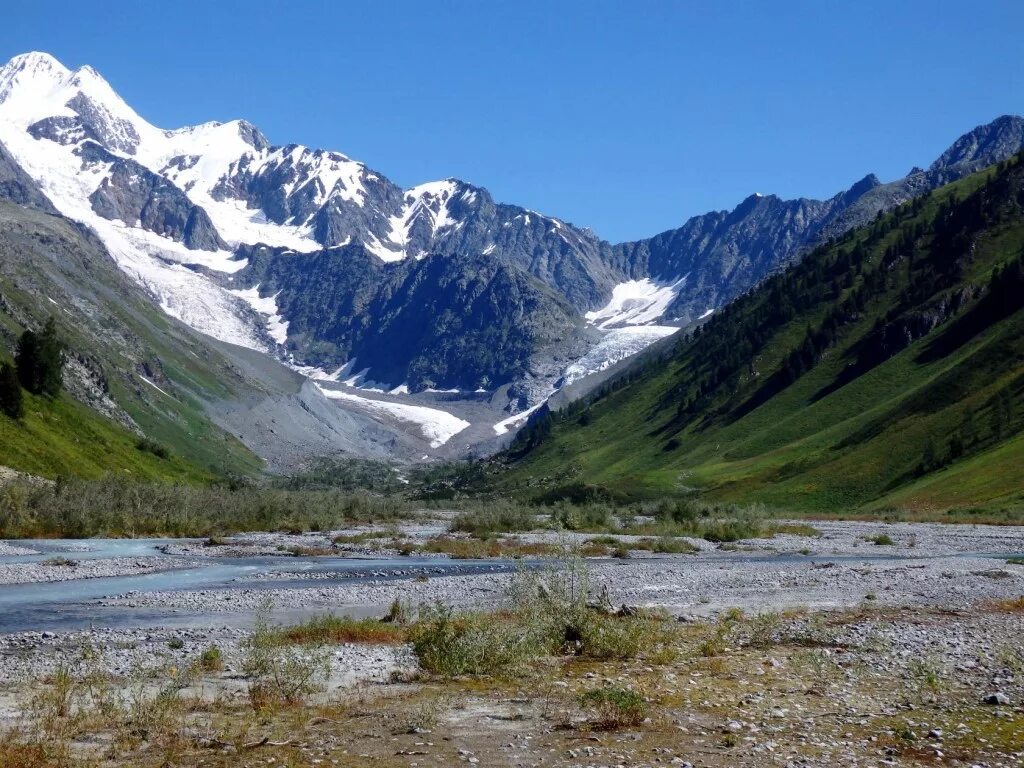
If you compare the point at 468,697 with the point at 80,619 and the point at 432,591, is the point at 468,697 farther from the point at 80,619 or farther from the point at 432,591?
the point at 432,591

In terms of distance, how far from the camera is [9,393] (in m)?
116

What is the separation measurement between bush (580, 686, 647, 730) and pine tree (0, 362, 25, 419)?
112m

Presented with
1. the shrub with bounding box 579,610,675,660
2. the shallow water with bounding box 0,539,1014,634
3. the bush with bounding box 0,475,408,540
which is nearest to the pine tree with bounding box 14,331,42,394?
the bush with bounding box 0,475,408,540

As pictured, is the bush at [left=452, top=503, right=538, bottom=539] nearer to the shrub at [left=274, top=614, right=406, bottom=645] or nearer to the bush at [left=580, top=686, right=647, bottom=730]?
the shrub at [left=274, top=614, right=406, bottom=645]

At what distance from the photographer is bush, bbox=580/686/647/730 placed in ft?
64.7

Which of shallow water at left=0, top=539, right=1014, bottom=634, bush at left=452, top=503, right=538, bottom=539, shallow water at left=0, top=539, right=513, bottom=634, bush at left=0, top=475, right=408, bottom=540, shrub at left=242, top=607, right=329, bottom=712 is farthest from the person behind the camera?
bush at left=452, top=503, right=538, bottom=539

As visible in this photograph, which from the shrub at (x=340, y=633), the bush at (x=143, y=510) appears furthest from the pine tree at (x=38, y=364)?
the shrub at (x=340, y=633)

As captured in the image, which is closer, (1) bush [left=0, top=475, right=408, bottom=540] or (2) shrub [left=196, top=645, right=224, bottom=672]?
(2) shrub [left=196, top=645, right=224, bottom=672]

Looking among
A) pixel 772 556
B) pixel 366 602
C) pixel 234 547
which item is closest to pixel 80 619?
pixel 366 602

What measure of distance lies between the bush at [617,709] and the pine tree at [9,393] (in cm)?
11233

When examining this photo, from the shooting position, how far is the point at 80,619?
38.2 meters

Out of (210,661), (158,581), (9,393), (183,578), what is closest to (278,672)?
(210,661)

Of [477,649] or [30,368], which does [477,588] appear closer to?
[477,649]

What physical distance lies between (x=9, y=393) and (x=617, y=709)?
373 feet
